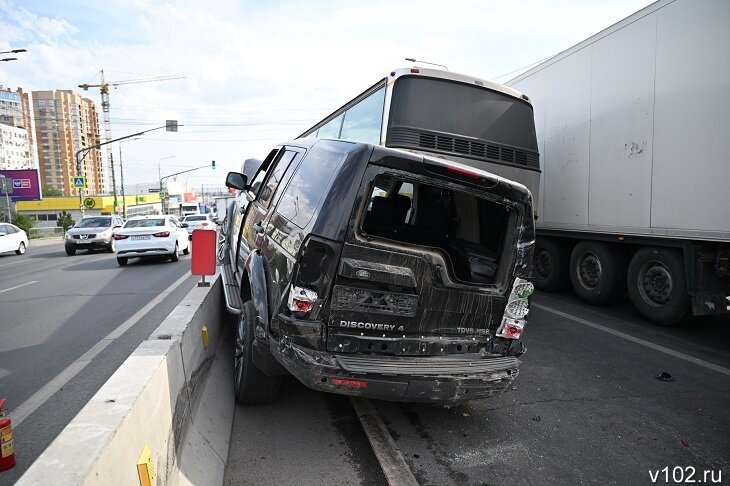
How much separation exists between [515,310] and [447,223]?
105 centimetres

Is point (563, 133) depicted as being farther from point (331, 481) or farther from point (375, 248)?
point (331, 481)

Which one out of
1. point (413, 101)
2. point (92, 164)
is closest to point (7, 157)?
point (92, 164)

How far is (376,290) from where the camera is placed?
3117 mm

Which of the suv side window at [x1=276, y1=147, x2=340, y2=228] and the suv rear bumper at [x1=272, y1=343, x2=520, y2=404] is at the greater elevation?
the suv side window at [x1=276, y1=147, x2=340, y2=228]

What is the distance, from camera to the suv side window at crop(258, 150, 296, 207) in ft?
14.2

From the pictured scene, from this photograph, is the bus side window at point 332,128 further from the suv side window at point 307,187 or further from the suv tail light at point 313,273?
the suv tail light at point 313,273

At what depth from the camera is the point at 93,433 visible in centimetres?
179

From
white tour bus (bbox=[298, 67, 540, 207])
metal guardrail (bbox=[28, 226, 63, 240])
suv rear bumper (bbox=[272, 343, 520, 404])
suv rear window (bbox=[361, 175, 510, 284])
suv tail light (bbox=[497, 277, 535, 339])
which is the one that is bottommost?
metal guardrail (bbox=[28, 226, 63, 240])

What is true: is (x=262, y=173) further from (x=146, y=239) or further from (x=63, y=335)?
(x=146, y=239)

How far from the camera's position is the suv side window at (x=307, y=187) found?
126 inches

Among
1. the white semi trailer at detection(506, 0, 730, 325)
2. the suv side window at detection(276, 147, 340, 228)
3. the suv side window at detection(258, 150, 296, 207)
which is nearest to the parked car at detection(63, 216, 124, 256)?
the suv side window at detection(258, 150, 296, 207)

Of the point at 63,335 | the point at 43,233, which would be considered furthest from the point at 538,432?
the point at 43,233

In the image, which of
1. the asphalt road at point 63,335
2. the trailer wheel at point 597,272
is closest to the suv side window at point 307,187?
the asphalt road at point 63,335

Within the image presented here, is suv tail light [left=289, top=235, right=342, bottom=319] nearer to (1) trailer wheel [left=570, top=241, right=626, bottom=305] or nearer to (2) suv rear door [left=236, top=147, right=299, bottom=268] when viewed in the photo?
(2) suv rear door [left=236, top=147, right=299, bottom=268]
